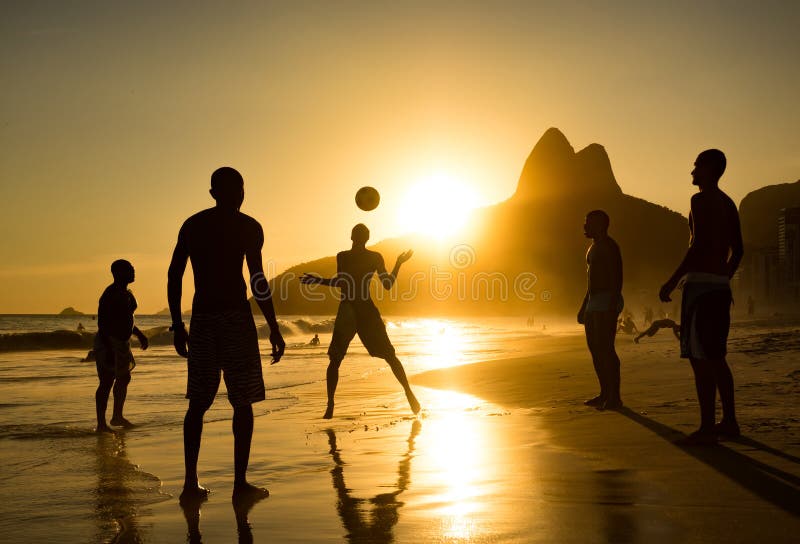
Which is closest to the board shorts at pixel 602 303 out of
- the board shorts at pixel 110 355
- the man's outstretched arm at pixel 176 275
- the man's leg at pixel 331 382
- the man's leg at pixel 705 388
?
the man's leg at pixel 705 388

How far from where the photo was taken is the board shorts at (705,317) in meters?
5.82

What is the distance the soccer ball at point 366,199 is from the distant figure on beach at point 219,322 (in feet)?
13.6

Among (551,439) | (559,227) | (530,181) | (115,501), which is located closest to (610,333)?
(551,439)

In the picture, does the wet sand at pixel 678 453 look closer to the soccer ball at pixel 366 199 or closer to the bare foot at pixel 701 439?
the bare foot at pixel 701 439

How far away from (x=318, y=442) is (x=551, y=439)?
82.9 inches

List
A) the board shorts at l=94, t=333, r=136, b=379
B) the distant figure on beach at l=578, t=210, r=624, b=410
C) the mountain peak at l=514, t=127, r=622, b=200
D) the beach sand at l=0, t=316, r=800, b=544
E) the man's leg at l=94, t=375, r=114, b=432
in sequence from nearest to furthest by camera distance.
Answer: the beach sand at l=0, t=316, r=800, b=544
the distant figure on beach at l=578, t=210, r=624, b=410
the man's leg at l=94, t=375, r=114, b=432
the board shorts at l=94, t=333, r=136, b=379
the mountain peak at l=514, t=127, r=622, b=200

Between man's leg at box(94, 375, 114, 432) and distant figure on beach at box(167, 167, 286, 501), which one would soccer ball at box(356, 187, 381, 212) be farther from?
distant figure on beach at box(167, 167, 286, 501)

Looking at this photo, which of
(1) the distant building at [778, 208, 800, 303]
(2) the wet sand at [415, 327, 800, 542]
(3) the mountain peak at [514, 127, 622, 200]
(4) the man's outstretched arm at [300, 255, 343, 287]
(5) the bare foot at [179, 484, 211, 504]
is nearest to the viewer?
(2) the wet sand at [415, 327, 800, 542]

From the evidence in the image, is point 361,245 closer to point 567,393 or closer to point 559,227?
point 567,393

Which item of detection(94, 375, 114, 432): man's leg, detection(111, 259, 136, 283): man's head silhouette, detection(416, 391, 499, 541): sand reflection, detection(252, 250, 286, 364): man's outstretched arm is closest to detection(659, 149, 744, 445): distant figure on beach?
detection(416, 391, 499, 541): sand reflection

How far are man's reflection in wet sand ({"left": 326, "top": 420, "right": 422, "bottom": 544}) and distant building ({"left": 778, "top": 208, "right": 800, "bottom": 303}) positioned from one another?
10602 centimetres

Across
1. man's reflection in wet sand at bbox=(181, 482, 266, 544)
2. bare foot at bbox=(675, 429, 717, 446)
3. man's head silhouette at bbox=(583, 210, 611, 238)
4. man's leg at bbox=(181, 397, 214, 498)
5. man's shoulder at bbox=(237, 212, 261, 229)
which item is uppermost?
man's head silhouette at bbox=(583, 210, 611, 238)

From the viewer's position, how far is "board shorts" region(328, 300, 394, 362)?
28.2 ft

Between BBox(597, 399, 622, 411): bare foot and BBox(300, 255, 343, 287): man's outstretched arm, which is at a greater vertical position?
BBox(300, 255, 343, 287): man's outstretched arm
